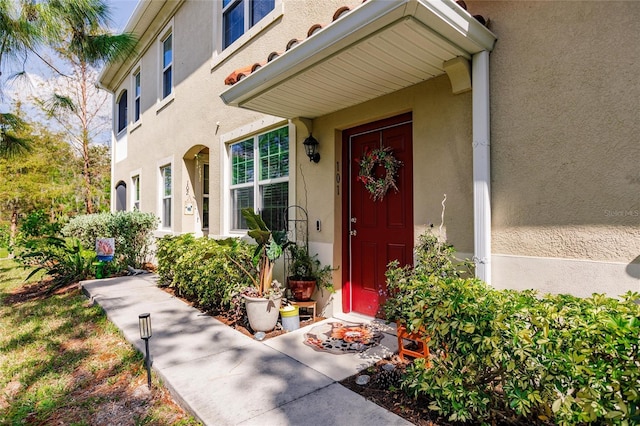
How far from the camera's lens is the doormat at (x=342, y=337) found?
3.81m

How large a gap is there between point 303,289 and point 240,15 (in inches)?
213

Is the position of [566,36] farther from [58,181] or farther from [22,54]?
[58,181]

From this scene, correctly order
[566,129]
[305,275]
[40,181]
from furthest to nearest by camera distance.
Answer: [40,181], [305,275], [566,129]

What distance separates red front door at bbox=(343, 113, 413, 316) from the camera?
429cm

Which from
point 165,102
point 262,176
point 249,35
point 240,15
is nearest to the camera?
point 249,35

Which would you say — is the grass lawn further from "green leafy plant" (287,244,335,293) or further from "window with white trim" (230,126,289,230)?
"window with white trim" (230,126,289,230)

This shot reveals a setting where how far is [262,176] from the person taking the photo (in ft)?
20.8

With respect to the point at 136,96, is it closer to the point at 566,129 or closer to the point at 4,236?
A: the point at 4,236

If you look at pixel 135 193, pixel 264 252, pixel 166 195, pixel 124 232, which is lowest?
pixel 264 252

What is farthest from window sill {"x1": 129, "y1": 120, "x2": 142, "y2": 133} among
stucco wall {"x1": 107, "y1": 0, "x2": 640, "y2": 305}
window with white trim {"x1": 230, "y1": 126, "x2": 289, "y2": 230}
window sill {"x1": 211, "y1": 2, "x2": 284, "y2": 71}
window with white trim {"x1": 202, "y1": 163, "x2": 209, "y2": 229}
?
stucco wall {"x1": 107, "y1": 0, "x2": 640, "y2": 305}

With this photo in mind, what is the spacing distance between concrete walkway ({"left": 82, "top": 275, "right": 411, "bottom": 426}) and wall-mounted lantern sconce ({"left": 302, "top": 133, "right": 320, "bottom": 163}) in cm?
241

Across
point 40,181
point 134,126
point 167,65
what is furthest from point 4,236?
point 167,65

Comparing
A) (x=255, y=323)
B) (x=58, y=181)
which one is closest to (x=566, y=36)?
(x=255, y=323)

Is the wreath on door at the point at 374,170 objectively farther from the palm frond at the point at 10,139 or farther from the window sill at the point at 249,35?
the palm frond at the point at 10,139
